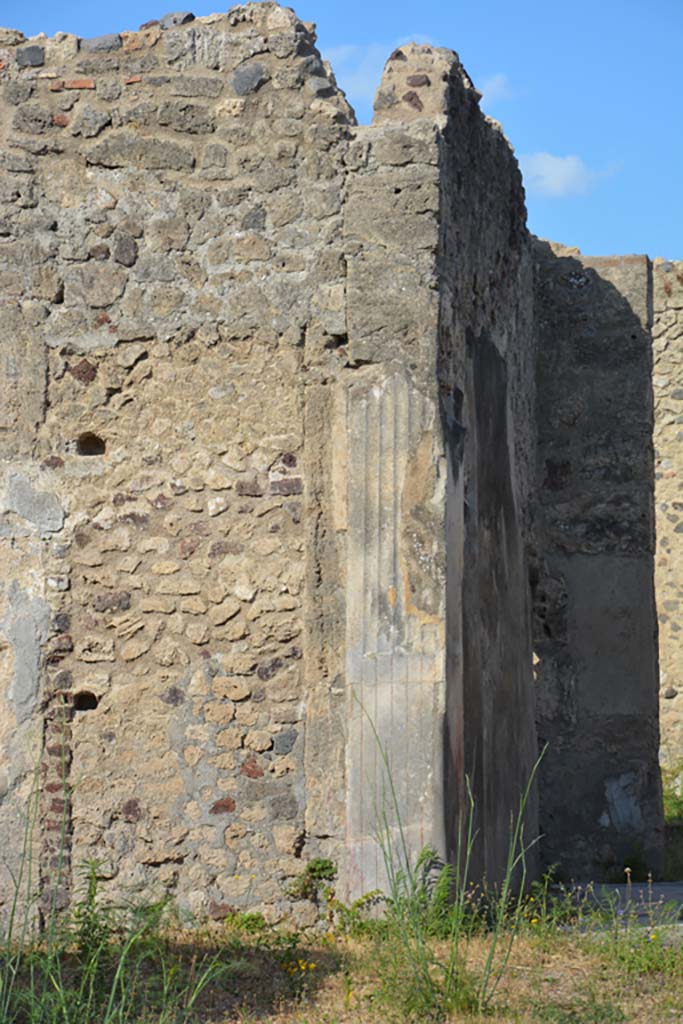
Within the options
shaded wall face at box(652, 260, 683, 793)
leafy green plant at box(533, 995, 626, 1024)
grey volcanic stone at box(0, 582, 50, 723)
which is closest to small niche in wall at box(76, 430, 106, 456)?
grey volcanic stone at box(0, 582, 50, 723)

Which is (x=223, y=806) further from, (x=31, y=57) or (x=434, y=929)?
(x=31, y=57)

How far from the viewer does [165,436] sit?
6227 mm

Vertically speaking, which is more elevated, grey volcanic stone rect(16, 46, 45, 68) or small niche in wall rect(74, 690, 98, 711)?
grey volcanic stone rect(16, 46, 45, 68)

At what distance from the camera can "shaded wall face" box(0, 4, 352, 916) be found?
6.01 m

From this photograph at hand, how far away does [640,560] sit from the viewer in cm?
882

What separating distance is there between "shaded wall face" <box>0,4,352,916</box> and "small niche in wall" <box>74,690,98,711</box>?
0.03 ft

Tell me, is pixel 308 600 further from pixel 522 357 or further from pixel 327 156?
pixel 522 357

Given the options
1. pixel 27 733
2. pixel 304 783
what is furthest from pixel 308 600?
pixel 27 733

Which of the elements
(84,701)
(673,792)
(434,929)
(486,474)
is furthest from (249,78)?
(673,792)

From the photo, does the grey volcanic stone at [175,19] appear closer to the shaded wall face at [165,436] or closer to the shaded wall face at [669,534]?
the shaded wall face at [165,436]

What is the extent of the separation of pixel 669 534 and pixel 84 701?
27.3 ft

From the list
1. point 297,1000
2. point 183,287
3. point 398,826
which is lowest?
point 297,1000

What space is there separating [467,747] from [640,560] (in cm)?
287

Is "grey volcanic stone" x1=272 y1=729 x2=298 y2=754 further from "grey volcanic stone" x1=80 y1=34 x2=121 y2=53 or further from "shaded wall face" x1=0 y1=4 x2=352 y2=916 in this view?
"grey volcanic stone" x1=80 y1=34 x2=121 y2=53
